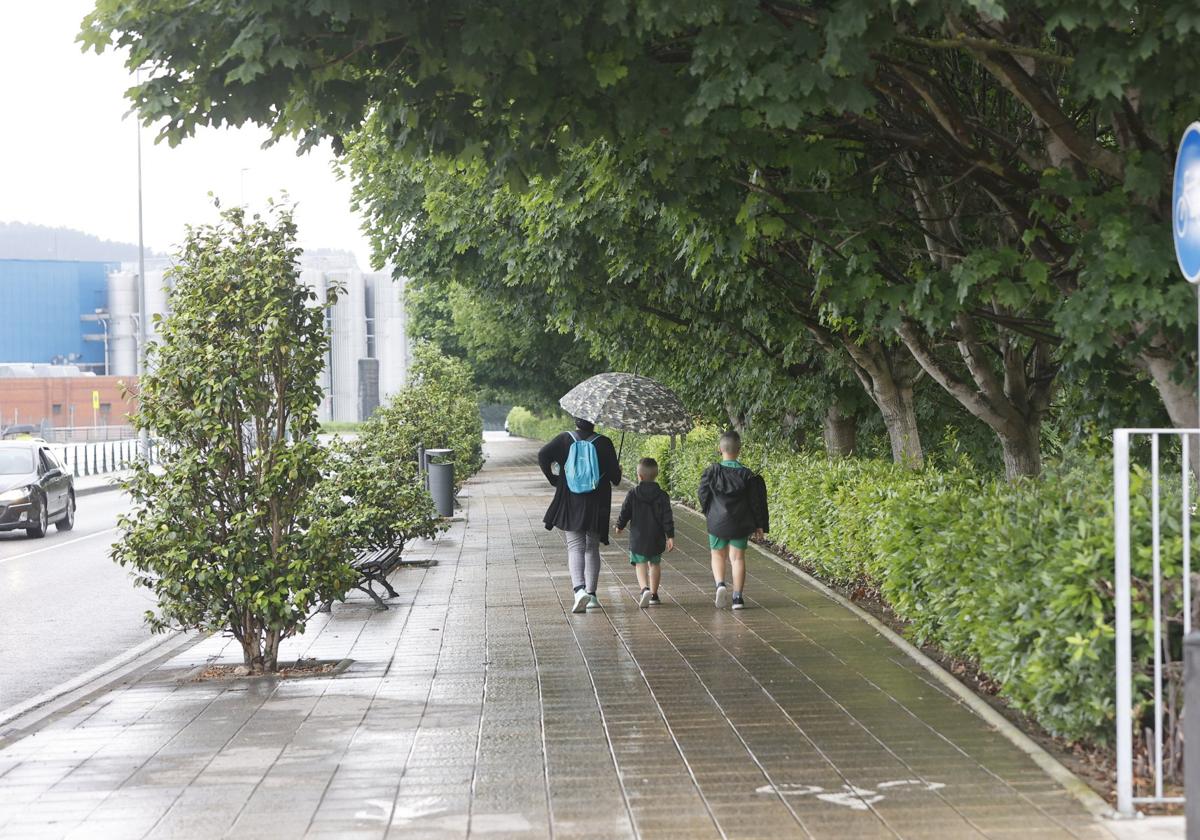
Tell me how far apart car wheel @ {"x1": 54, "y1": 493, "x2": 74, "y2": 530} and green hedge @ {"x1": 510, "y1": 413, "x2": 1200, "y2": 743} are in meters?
17.0

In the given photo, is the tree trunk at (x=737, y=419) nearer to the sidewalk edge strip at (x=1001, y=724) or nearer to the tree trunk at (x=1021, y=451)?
the tree trunk at (x=1021, y=451)

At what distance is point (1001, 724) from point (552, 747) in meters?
2.27

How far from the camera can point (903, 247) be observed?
12086mm

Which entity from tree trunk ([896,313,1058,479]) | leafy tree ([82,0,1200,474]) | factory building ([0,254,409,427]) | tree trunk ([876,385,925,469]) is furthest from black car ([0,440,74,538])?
factory building ([0,254,409,427])

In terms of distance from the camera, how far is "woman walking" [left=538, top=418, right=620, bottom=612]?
11914mm

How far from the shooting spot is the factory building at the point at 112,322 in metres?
91.1

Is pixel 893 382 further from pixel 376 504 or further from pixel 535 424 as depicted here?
pixel 535 424

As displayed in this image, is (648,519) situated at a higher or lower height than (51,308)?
lower

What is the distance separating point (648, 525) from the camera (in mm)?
12273

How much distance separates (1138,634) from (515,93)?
3.96 metres

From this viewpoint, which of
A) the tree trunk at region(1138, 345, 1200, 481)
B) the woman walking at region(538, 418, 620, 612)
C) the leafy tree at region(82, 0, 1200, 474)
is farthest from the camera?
the woman walking at region(538, 418, 620, 612)

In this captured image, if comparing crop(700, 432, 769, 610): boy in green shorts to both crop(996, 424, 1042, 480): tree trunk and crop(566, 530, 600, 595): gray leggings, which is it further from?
crop(996, 424, 1042, 480): tree trunk

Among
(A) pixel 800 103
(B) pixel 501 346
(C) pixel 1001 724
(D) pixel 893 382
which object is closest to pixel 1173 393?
(C) pixel 1001 724

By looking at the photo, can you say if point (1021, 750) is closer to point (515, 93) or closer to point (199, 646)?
point (515, 93)
